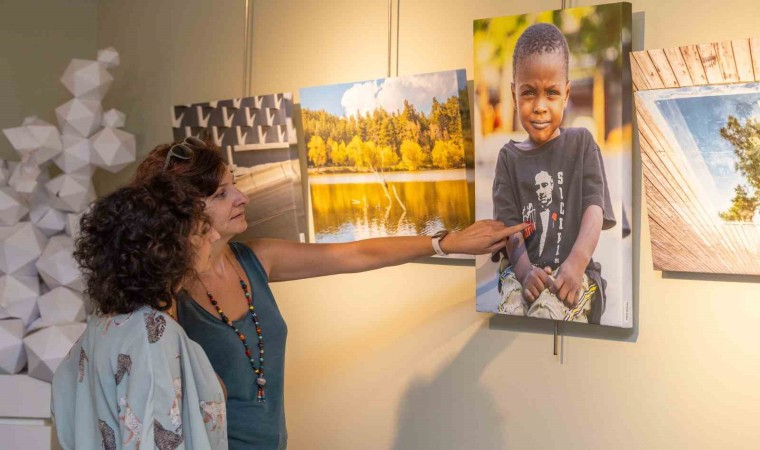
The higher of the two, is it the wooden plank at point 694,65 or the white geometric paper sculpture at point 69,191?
the wooden plank at point 694,65

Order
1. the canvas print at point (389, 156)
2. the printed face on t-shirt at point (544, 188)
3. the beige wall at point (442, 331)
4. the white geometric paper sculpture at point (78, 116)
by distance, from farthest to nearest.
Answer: the white geometric paper sculpture at point (78, 116), the canvas print at point (389, 156), the printed face on t-shirt at point (544, 188), the beige wall at point (442, 331)

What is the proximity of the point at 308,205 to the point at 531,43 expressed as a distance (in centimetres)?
106

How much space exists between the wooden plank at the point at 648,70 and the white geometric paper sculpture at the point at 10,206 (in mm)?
2306

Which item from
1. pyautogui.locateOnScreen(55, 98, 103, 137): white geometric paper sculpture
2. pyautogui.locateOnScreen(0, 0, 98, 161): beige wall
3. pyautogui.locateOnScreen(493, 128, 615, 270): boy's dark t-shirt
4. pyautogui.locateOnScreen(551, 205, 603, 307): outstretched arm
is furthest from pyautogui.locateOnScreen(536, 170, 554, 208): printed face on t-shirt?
pyautogui.locateOnScreen(0, 0, 98, 161): beige wall

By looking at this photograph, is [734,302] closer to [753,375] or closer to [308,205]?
[753,375]

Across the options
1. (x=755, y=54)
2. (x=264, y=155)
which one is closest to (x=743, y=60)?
(x=755, y=54)

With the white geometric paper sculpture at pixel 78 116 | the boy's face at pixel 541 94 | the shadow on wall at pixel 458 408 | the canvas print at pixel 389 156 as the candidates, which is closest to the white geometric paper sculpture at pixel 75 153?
the white geometric paper sculpture at pixel 78 116

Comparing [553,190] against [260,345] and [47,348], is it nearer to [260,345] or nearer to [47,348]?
[260,345]

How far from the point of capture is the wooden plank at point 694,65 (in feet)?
6.63

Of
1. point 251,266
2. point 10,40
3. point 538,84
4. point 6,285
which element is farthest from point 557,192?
point 10,40

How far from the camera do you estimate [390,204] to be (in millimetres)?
2705

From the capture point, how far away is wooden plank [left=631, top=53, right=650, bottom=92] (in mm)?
2102

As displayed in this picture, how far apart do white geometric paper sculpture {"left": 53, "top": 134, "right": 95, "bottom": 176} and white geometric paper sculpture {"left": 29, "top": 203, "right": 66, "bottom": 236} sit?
168 millimetres

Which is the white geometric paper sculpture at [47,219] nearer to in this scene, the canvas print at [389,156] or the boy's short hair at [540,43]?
the canvas print at [389,156]
